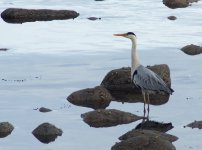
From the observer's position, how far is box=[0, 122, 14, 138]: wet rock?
24625 millimetres

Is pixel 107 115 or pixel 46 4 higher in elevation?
pixel 107 115

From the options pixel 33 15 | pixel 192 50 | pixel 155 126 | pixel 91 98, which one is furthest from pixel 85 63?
pixel 33 15

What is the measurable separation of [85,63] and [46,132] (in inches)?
462

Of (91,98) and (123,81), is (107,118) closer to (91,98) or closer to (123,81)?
(91,98)

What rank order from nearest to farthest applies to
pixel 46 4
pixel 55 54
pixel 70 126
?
pixel 70 126
pixel 55 54
pixel 46 4

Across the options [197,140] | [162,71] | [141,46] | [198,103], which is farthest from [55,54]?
[197,140]

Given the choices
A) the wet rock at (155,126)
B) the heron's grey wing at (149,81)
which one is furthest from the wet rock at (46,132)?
the heron's grey wing at (149,81)

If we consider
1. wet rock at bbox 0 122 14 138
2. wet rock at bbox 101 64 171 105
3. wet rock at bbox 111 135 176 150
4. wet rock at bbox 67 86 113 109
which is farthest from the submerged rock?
wet rock at bbox 111 135 176 150

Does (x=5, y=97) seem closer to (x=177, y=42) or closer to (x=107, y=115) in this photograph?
(x=107, y=115)

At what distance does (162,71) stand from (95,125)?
6.45 meters

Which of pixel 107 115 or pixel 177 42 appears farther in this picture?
pixel 177 42

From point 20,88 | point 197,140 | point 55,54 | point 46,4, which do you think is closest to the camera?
point 197,140

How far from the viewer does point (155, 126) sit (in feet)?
84.5

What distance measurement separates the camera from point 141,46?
1586 inches
